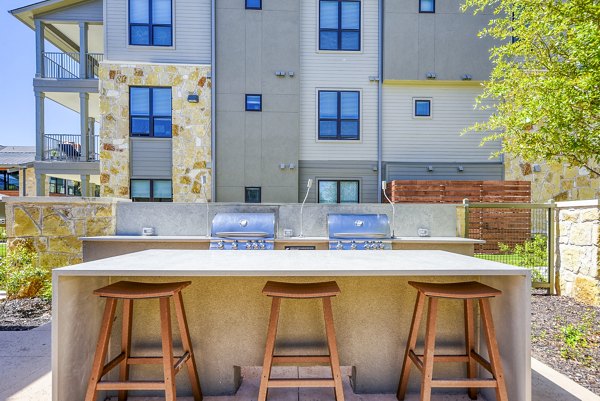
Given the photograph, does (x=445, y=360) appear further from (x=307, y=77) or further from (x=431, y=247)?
(x=307, y=77)

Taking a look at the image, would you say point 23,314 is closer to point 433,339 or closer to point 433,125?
point 433,339

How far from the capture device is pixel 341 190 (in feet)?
30.1

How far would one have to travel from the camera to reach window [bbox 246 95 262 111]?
8.72 metres

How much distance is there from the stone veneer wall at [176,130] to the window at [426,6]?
5.79 m

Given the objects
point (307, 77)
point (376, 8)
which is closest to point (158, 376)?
point (307, 77)

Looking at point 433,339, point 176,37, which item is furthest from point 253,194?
point 433,339

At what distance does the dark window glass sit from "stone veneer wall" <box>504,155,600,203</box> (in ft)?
8.06

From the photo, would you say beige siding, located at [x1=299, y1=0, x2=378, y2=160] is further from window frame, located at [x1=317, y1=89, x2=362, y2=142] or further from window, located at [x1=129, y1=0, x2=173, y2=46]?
window, located at [x1=129, y1=0, x2=173, y2=46]

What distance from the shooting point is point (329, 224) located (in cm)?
427

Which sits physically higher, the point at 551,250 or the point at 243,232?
the point at 243,232

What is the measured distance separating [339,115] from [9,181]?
23936mm

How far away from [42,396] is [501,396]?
10.1 ft

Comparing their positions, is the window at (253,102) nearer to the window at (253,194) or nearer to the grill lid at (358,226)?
the window at (253,194)

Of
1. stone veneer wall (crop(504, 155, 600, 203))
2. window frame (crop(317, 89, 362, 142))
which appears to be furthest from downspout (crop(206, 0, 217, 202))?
stone veneer wall (crop(504, 155, 600, 203))
